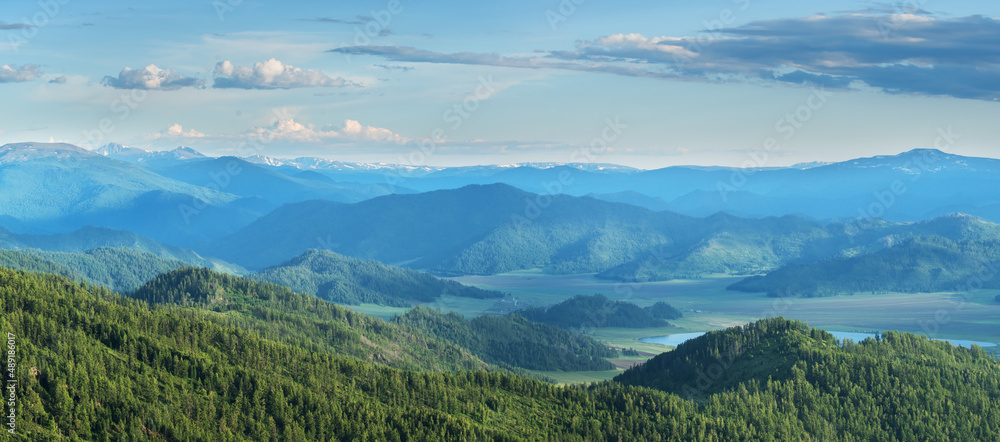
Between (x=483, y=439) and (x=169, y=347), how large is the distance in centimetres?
6788

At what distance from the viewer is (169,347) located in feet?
650

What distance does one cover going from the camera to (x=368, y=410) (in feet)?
630

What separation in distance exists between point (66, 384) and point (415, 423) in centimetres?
6485

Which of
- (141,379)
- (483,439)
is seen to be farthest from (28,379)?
(483,439)

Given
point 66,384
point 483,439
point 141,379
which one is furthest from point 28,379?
point 483,439

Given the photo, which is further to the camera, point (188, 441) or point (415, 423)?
point (415, 423)

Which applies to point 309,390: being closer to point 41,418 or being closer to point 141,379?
point 141,379

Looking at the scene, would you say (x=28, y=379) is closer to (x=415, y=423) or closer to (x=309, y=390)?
(x=309, y=390)

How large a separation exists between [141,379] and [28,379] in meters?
21.1

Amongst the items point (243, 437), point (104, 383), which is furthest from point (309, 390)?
point (104, 383)

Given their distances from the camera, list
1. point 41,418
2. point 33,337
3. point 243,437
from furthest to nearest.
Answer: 1. point 33,337
2. point 243,437
3. point 41,418

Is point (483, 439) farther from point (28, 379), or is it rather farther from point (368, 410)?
point (28, 379)

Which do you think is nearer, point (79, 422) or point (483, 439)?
point (79, 422)

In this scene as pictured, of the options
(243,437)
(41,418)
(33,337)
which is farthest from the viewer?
(33,337)
